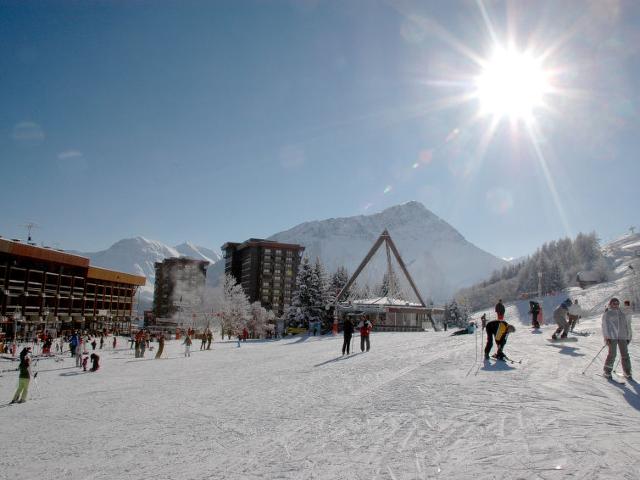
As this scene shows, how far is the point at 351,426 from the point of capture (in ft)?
23.7

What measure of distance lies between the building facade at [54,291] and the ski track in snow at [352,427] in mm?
50603

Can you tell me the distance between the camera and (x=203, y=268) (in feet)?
532

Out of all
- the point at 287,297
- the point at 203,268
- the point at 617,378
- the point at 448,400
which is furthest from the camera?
the point at 203,268

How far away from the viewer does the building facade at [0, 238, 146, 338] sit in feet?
203

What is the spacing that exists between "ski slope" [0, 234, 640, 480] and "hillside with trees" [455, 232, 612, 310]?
87.0 m

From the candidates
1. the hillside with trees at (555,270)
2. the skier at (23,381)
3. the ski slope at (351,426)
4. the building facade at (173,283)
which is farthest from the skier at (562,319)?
the building facade at (173,283)

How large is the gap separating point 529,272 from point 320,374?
369 feet

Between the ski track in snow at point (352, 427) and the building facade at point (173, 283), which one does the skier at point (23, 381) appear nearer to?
the ski track in snow at point (352, 427)

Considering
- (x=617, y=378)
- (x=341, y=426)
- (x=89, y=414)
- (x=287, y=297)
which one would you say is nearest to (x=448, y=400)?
(x=341, y=426)

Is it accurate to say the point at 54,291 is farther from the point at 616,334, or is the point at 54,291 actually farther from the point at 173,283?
the point at 616,334

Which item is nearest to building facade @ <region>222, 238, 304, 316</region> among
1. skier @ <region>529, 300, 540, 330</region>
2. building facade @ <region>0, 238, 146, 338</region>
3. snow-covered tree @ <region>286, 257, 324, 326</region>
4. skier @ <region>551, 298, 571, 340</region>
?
building facade @ <region>0, 238, 146, 338</region>

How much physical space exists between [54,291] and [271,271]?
68051mm

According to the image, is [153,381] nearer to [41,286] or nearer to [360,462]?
[360,462]

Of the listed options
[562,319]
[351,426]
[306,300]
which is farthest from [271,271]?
[351,426]
